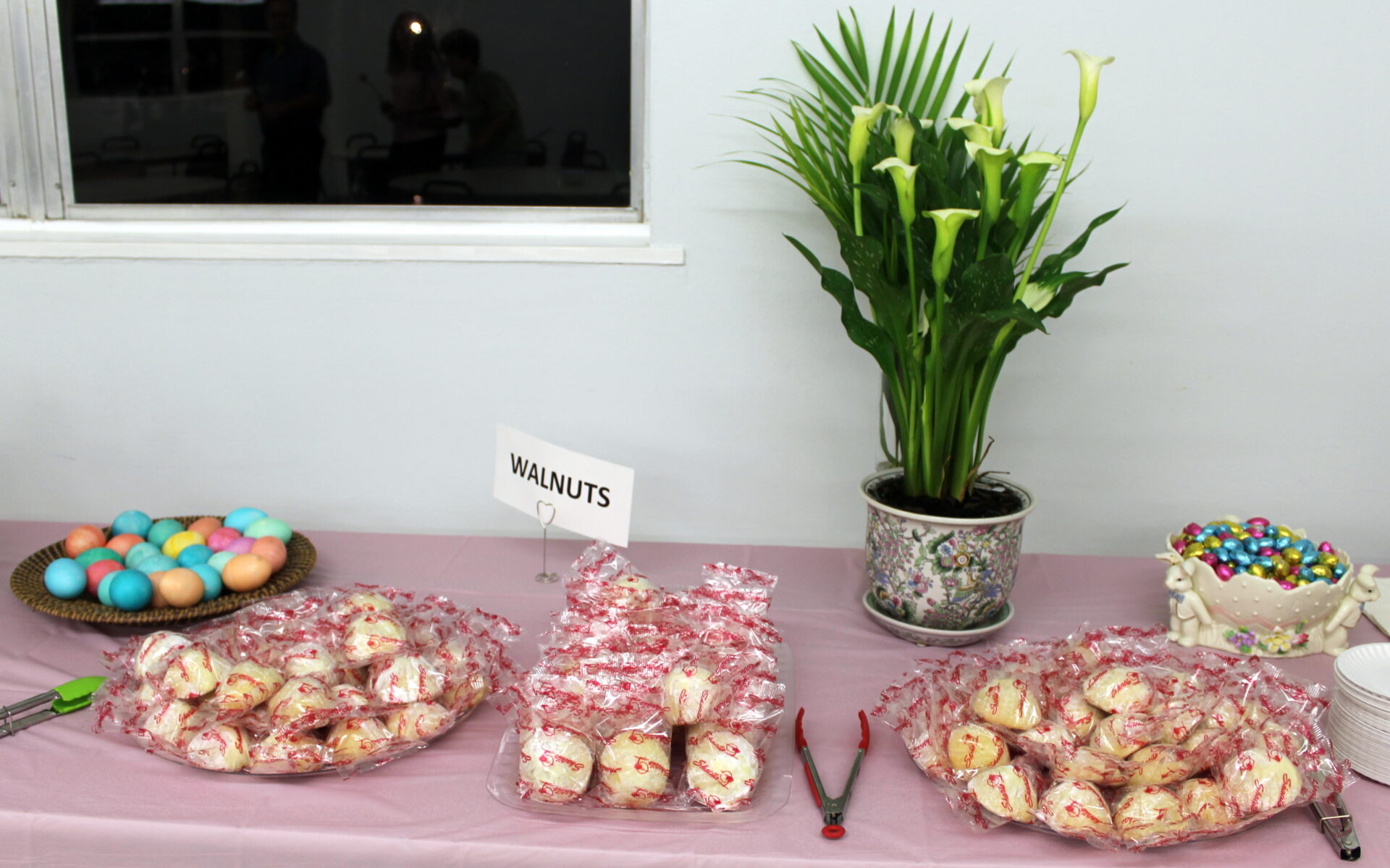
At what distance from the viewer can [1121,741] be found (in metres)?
0.89

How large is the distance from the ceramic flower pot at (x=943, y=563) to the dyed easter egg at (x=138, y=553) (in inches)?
35.3

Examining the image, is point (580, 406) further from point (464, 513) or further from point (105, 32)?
point (105, 32)

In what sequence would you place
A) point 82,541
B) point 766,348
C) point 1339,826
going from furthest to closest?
point 766,348 → point 82,541 → point 1339,826

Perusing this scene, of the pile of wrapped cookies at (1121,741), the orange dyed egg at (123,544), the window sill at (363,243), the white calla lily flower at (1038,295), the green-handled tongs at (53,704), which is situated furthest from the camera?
the window sill at (363,243)

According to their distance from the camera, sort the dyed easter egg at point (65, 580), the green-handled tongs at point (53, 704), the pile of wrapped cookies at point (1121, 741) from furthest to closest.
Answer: the dyed easter egg at point (65, 580) → the green-handled tongs at point (53, 704) → the pile of wrapped cookies at point (1121, 741)

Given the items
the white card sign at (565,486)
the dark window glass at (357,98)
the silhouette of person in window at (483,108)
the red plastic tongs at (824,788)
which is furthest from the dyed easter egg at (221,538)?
the red plastic tongs at (824,788)

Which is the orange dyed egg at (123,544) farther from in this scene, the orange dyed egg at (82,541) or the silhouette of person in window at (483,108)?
the silhouette of person in window at (483,108)

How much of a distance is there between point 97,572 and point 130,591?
9cm

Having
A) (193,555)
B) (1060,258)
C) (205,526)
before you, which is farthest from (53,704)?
(1060,258)

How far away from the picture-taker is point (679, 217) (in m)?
1.46

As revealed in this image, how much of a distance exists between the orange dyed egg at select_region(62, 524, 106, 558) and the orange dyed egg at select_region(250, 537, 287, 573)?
0.23m

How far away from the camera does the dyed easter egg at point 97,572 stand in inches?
48.9

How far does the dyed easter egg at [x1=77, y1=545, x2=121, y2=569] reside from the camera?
4.23ft

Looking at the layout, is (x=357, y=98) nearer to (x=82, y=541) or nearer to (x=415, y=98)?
(x=415, y=98)
